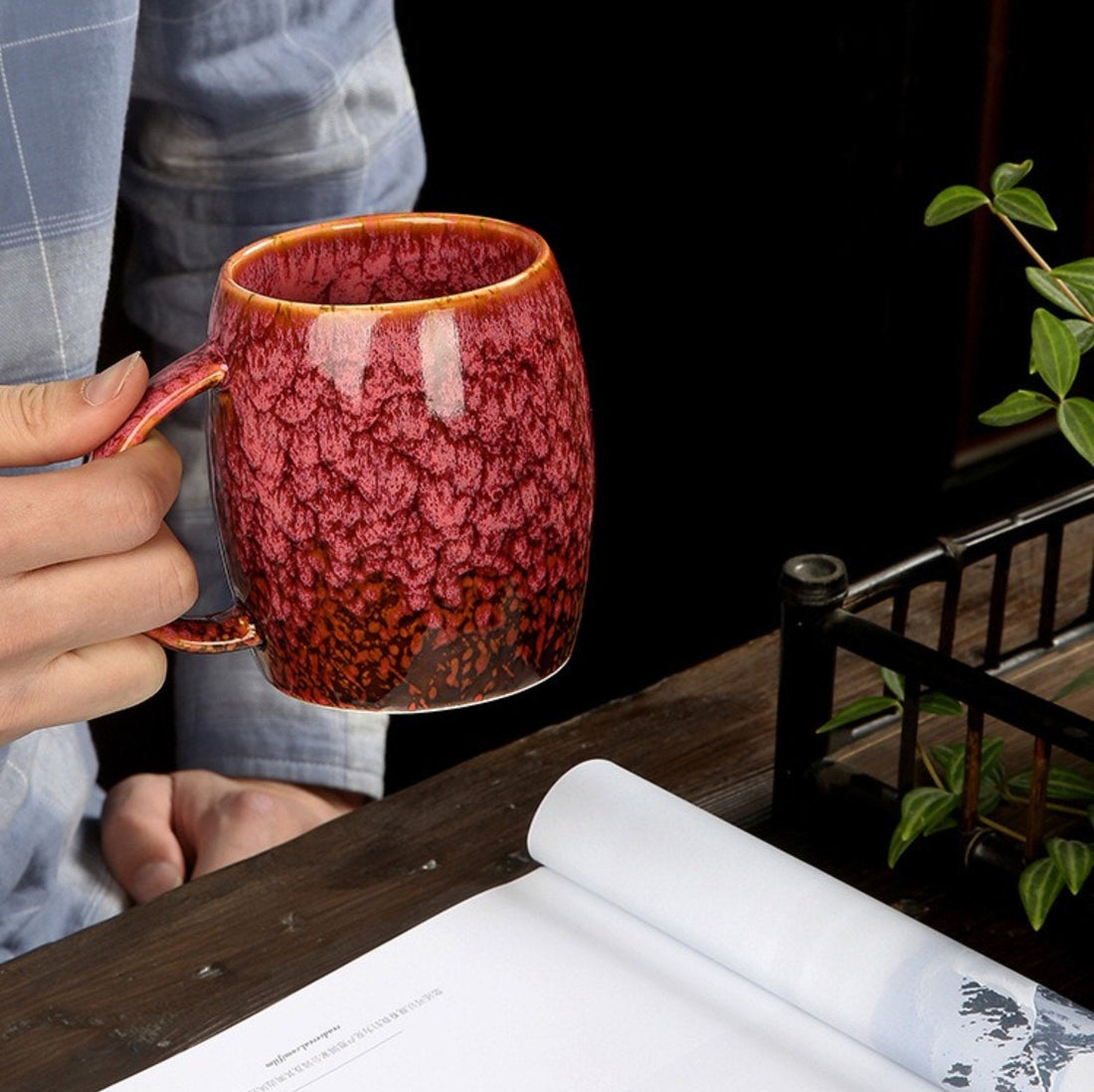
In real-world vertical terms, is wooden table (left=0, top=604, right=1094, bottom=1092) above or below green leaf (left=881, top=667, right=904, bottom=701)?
below

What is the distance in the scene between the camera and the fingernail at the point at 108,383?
486mm

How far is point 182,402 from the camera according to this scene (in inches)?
19.6

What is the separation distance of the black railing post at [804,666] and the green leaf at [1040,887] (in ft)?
0.36

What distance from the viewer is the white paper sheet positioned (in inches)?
19.9

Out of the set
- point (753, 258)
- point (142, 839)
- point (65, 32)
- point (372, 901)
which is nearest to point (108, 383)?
point (372, 901)

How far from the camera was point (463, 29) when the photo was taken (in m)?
1.77

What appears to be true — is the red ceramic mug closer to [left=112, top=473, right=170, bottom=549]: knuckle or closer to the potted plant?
[left=112, top=473, right=170, bottom=549]: knuckle

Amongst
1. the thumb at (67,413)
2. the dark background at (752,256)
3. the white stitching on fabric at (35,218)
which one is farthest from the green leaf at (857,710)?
the dark background at (752,256)

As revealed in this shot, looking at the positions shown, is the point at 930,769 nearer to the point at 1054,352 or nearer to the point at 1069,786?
the point at 1069,786

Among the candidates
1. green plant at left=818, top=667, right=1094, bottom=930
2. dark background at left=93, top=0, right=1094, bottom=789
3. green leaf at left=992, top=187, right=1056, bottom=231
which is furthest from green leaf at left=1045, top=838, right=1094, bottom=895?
dark background at left=93, top=0, right=1094, bottom=789

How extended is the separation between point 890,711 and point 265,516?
1.16ft

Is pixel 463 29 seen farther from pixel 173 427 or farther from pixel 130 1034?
pixel 130 1034

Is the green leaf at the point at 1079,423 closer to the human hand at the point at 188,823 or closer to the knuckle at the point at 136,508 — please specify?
the knuckle at the point at 136,508

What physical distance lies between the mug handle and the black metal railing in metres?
0.23
